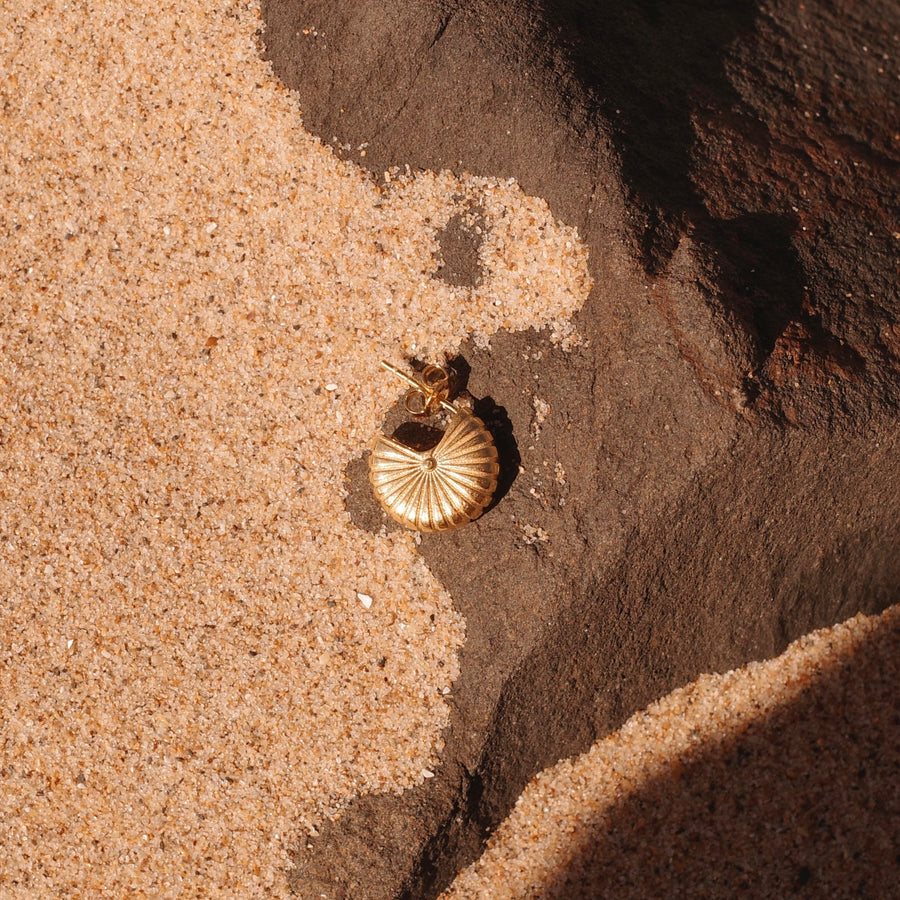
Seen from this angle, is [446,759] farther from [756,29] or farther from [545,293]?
[756,29]

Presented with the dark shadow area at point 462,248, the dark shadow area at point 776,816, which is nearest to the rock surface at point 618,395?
the dark shadow area at point 462,248

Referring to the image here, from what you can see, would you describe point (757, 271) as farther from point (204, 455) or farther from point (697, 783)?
point (204, 455)

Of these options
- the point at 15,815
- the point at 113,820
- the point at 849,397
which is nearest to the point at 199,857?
the point at 113,820

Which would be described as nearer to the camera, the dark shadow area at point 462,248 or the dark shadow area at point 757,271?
the dark shadow area at point 757,271

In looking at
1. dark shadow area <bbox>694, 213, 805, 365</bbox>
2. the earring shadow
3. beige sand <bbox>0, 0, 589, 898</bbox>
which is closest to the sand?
beige sand <bbox>0, 0, 589, 898</bbox>

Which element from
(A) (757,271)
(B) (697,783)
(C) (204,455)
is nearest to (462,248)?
(A) (757,271)

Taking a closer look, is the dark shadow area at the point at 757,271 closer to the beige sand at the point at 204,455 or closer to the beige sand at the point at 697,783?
the beige sand at the point at 204,455
